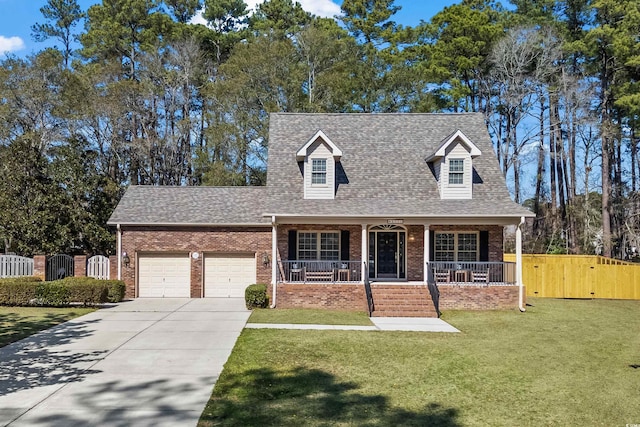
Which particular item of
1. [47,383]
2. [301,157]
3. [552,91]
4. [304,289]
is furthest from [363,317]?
[552,91]

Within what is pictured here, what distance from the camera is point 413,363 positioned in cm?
977

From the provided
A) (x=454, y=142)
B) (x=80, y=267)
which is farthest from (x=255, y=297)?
(x=454, y=142)

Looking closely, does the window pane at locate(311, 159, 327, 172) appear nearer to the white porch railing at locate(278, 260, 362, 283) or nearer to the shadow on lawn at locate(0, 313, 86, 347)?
the white porch railing at locate(278, 260, 362, 283)

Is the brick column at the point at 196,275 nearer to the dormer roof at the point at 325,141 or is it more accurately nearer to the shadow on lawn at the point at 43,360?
the dormer roof at the point at 325,141

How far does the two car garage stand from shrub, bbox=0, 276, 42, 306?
4.19 meters

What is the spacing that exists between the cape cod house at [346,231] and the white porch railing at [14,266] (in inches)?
191

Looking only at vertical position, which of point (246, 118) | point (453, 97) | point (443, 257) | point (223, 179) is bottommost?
A: point (443, 257)

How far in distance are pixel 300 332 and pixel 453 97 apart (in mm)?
24138

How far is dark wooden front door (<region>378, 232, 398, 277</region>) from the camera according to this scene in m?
19.1

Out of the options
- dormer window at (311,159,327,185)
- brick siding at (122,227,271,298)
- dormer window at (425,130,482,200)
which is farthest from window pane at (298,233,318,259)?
dormer window at (425,130,482,200)

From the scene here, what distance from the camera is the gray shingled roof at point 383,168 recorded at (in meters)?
17.8

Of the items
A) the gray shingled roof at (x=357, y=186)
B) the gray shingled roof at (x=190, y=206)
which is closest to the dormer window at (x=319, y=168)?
the gray shingled roof at (x=357, y=186)

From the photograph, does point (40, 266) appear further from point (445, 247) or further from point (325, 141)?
point (445, 247)

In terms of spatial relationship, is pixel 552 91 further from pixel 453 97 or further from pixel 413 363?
pixel 413 363
